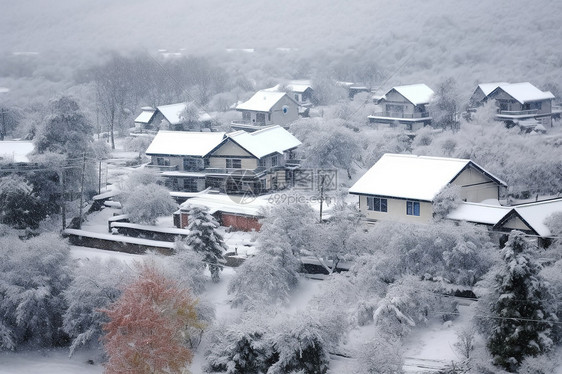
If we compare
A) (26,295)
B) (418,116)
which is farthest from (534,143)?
(26,295)

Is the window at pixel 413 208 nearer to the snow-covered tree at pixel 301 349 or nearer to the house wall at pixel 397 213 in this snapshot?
the house wall at pixel 397 213

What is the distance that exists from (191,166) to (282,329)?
72.8 ft

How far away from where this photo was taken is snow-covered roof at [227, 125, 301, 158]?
40.5 metres

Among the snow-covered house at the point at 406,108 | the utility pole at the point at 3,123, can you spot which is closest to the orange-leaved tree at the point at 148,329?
the snow-covered house at the point at 406,108

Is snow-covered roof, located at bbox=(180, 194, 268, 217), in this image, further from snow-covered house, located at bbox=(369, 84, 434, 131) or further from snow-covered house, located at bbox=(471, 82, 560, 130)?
snow-covered house, located at bbox=(471, 82, 560, 130)

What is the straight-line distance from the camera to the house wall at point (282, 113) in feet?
187

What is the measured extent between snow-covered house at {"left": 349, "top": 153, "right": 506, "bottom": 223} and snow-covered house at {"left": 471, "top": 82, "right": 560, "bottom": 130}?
21.4 meters

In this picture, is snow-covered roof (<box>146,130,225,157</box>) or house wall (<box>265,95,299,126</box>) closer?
snow-covered roof (<box>146,130,225,157</box>)

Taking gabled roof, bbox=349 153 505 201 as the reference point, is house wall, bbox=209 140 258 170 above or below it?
above

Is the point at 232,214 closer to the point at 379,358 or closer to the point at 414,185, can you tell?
the point at 414,185

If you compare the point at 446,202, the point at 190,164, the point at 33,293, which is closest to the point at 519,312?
the point at 446,202

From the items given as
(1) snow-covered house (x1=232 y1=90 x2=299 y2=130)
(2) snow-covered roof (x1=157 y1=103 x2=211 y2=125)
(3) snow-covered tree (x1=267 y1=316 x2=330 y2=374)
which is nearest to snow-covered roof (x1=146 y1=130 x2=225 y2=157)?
(2) snow-covered roof (x1=157 y1=103 x2=211 y2=125)

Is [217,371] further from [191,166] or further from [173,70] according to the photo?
[173,70]

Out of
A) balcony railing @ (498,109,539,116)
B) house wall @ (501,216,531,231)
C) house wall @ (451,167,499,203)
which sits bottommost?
house wall @ (501,216,531,231)
